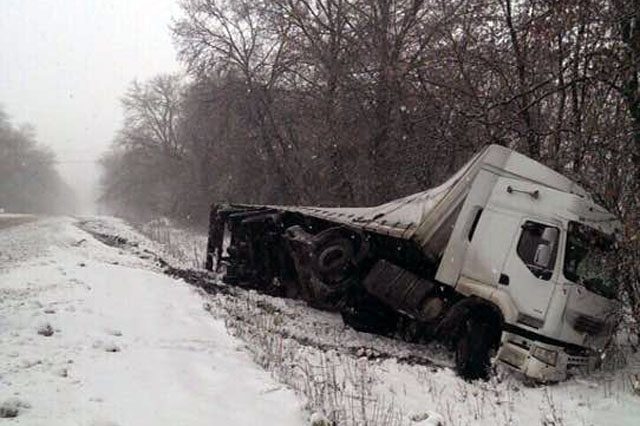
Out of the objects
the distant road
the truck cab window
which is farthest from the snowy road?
the distant road

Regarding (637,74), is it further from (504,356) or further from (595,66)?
(504,356)

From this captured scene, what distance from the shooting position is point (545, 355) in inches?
309

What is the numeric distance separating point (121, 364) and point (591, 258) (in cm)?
636

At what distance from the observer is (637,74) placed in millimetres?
9094

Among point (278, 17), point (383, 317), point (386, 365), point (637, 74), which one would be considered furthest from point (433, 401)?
point (278, 17)

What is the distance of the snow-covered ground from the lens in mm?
4926

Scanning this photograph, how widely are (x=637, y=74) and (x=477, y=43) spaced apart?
4.71 metres

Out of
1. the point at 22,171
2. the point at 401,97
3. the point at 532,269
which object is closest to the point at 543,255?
the point at 532,269

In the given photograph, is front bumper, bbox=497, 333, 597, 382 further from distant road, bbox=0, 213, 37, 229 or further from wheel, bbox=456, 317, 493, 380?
distant road, bbox=0, 213, 37, 229

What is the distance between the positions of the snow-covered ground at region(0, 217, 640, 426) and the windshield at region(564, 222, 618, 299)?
4.30 feet

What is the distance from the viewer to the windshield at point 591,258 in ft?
26.9

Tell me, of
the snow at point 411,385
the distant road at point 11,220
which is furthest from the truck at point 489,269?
the distant road at point 11,220

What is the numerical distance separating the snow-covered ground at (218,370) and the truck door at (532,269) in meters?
1.03

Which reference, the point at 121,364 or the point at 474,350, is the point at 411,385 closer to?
the point at 474,350
